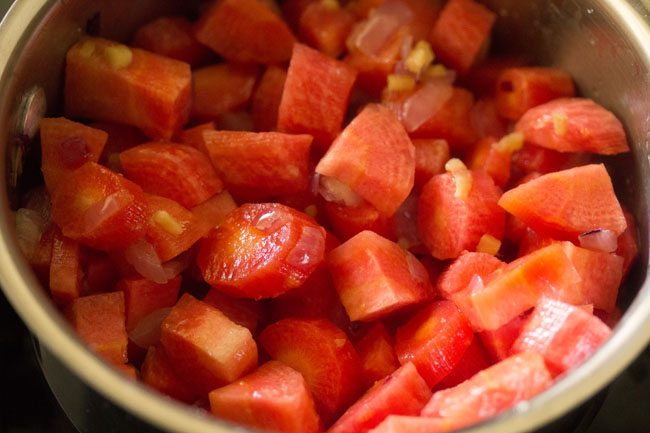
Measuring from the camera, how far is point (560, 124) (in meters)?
1.58

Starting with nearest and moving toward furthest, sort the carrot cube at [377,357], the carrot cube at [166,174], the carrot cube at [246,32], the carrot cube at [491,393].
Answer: the carrot cube at [491,393] → the carrot cube at [377,357] → the carrot cube at [166,174] → the carrot cube at [246,32]

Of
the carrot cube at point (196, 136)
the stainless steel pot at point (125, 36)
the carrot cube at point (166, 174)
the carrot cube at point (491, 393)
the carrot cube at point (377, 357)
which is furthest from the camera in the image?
the carrot cube at point (196, 136)

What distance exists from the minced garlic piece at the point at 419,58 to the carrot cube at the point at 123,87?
48cm

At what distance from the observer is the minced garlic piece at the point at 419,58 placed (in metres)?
1.72

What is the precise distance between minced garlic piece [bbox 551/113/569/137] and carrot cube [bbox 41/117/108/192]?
35.5 inches

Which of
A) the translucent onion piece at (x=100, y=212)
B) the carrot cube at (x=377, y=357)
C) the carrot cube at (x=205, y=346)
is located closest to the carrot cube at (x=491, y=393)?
the carrot cube at (x=377, y=357)

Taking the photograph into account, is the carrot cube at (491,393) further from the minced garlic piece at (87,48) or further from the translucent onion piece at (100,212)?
the minced garlic piece at (87,48)

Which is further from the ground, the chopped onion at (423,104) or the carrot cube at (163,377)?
the chopped onion at (423,104)

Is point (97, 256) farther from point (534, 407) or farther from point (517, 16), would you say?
point (517, 16)

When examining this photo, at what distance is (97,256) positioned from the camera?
4.74ft

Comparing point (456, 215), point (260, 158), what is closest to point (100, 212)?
point (260, 158)

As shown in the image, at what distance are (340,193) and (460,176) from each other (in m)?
0.24

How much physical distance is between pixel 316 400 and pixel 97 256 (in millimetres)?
475

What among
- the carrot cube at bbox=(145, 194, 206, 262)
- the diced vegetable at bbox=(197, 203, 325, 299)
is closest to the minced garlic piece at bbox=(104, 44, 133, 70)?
the carrot cube at bbox=(145, 194, 206, 262)
